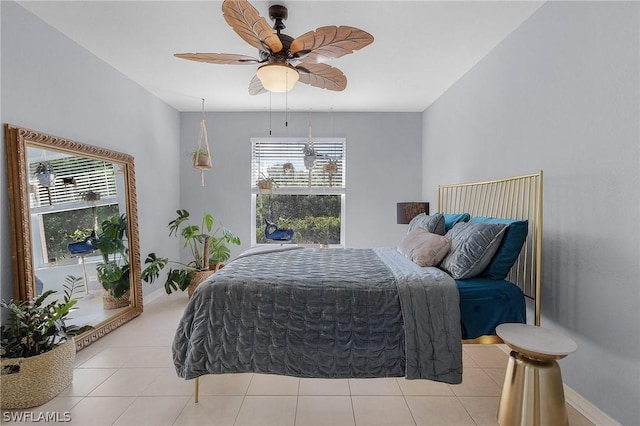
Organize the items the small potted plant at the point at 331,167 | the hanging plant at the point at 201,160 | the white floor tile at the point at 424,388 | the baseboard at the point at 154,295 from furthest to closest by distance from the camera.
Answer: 1. the small potted plant at the point at 331,167
2. the hanging plant at the point at 201,160
3. the baseboard at the point at 154,295
4. the white floor tile at the point at 424,388

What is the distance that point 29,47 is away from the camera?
7.51 ft

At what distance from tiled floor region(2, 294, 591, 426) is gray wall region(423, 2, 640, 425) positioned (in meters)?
0.47

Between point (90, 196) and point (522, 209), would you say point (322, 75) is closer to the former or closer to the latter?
point (522, 209)

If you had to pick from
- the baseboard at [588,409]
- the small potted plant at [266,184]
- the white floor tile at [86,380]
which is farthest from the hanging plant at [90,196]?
the baseboard at [588,409]

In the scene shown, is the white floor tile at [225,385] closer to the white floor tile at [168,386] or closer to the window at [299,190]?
the white floor tile at [168,386]

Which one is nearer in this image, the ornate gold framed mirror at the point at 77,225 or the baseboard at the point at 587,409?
the baseboard at the point at 587,409

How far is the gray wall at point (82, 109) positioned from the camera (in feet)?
7.09

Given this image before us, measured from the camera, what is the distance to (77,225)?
8.89 ft

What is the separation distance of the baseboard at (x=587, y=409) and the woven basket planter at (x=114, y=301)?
3750 mm

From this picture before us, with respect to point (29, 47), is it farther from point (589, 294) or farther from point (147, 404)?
point (589, 294)

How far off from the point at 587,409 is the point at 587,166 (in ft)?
4.56

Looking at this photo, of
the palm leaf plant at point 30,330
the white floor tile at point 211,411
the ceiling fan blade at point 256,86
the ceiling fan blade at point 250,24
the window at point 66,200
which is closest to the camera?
the ceiling fan blade at point 250,24

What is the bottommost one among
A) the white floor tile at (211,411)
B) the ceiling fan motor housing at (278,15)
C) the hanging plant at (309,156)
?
the white floor tile at (211,411)

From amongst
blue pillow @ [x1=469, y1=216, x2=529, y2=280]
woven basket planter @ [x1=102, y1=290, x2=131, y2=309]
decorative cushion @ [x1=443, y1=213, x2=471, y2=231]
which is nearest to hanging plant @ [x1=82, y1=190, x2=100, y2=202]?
woven basket planter @ [x1=102, y1=290, x2=131, y2=309]
